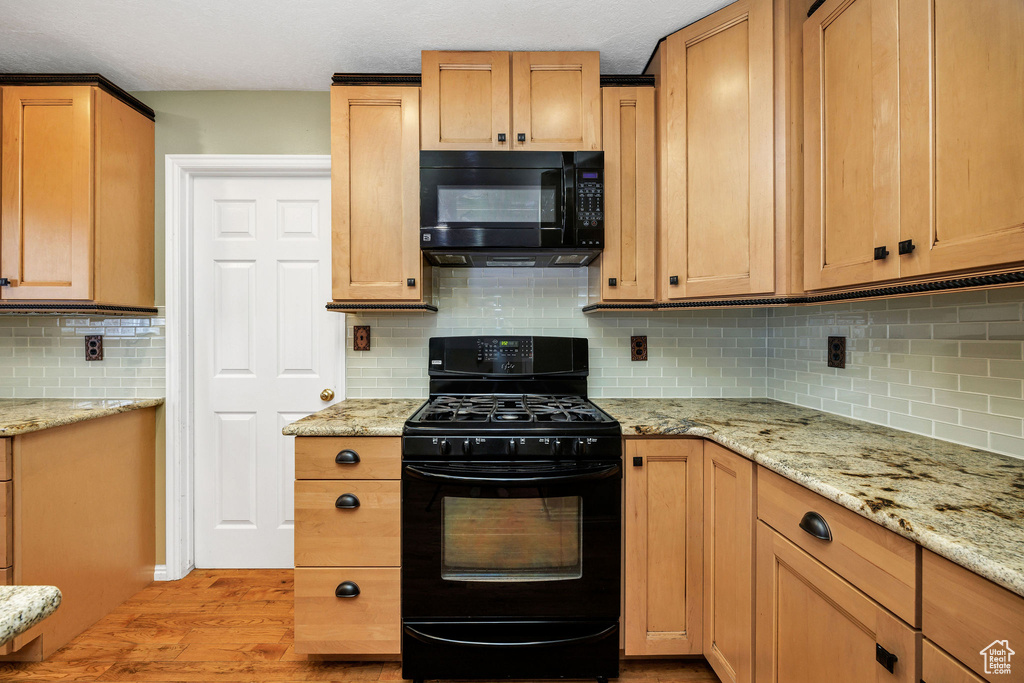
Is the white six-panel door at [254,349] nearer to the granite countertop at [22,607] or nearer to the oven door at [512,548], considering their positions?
the oven door at [512,548]

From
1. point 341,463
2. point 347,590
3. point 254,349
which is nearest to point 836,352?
point 341,463

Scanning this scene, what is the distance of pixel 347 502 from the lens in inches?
61.8

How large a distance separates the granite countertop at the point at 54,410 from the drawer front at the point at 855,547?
95.5 inches

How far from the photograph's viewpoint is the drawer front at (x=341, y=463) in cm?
158

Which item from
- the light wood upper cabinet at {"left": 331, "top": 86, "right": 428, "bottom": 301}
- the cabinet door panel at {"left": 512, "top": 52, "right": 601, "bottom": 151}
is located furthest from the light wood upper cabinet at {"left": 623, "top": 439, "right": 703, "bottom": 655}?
the cabinet door panel at {"left": 512, "top": 52, "right": 601, "bottom": 151}

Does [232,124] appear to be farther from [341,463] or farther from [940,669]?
[940,669]

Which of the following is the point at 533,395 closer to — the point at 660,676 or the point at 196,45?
the point at 660,676

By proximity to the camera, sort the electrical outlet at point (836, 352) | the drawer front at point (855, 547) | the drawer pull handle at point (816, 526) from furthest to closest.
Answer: the electrical outlet at point (836, 352) < the drawer pull handle at point (816, 526) < the drawer front at point (855, 547)

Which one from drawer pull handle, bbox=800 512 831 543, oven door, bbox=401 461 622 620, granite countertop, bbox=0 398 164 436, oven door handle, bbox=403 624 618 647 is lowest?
oven door handle, bbox=403 624 618 647

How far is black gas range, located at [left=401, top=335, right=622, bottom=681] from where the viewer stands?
152 cm

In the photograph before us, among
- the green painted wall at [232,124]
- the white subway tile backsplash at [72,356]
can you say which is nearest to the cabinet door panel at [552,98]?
the green painted wall at [232,124]

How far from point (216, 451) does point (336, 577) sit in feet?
3.88

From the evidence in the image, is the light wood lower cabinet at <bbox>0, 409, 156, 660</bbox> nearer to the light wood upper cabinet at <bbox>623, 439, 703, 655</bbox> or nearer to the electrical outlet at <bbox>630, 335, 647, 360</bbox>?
the light wood upper cabinet at <bbox>623, 439, 703, 655</bbox>

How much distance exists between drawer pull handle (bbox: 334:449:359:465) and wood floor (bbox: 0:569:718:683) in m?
0.78
